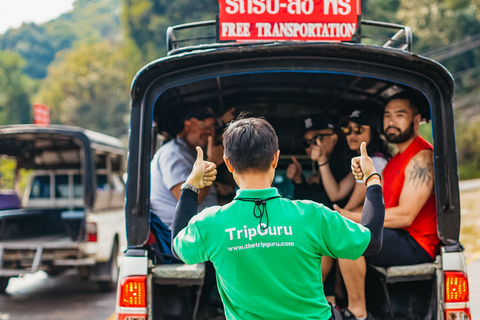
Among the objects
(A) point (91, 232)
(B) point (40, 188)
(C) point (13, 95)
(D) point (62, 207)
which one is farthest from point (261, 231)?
(C) point (13, 95)

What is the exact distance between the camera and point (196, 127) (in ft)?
14.7

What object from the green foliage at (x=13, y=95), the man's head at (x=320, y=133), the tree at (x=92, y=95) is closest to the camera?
the man's head at (x=320, y=133)


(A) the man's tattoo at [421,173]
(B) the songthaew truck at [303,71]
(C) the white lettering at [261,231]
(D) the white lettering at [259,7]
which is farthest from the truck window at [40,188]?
(C) the white lettering at [261,231]

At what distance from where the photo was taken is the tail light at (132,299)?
2.86m

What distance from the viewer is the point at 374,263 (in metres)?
3.36

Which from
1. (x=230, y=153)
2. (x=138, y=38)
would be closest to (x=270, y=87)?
(x=230, y=153)

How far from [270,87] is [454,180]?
7.06 ft

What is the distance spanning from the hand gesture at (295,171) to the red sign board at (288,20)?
166cm

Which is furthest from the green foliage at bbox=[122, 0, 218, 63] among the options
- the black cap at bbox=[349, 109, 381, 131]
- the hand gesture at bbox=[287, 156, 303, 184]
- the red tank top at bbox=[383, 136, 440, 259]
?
the red tank top at bbox=[383, 136, 440, 259]

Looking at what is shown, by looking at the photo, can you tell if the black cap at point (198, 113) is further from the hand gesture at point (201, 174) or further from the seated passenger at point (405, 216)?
the hand gesture at point (201, 174)

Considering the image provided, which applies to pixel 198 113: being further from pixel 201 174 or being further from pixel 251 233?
pixel 251 233

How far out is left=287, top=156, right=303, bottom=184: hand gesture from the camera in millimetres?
5023

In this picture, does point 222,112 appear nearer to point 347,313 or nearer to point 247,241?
Answer: point 347,313

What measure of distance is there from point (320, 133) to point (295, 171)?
1.82 ft
